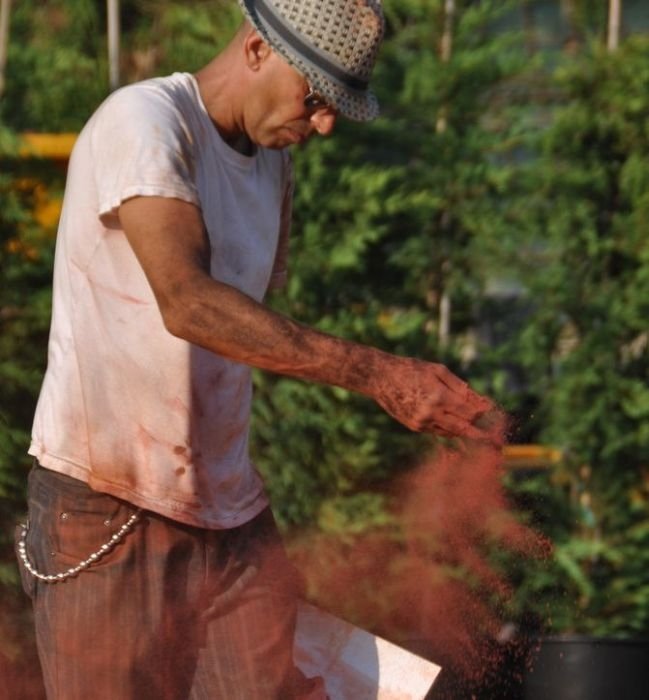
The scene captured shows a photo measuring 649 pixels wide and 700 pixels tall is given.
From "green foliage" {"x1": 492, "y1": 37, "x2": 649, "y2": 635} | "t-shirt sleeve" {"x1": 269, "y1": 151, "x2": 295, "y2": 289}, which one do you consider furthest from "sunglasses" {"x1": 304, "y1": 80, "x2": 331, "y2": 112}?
"green foliage" {"x1": 492, "y1": 37, "x2": 649, "y2": 635}

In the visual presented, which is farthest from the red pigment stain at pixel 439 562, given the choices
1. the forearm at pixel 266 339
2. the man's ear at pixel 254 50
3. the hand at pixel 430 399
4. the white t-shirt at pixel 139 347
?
the man's ear at pixel 254 50

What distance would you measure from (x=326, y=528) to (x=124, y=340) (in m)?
3.18

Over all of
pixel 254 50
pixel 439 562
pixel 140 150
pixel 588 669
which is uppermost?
pixel 254 50

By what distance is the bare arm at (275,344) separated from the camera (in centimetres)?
264

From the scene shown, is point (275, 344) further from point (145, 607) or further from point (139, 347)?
point (145, 607)

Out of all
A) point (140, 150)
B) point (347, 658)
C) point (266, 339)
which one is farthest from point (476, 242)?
point (266, 339)

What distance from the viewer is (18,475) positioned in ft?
18.0

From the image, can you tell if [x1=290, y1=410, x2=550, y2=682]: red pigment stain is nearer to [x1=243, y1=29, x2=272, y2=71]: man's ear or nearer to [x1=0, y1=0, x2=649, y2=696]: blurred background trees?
[x1=0, y1=0, x2=649, y2=696]: blurred background trees

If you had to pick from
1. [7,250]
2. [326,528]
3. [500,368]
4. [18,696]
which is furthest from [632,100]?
[18,696]

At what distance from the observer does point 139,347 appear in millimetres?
3047

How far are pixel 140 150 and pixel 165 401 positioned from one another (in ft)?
1.60

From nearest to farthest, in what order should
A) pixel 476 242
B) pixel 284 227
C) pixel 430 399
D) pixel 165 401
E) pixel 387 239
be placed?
pixel 430 399, pixel 165 401, pixel 284 227, pixel 387 239, pixel 476 242

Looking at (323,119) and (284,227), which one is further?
(284,227)

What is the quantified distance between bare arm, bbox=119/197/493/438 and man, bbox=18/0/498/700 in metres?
0.06
